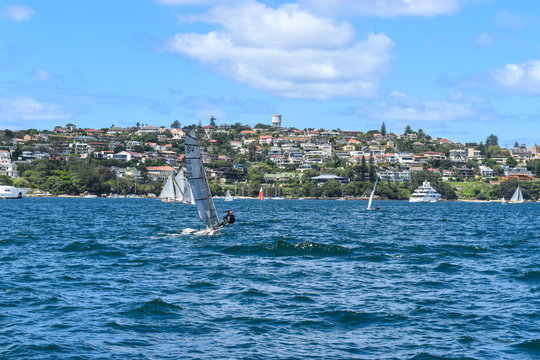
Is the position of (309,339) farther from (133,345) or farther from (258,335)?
(133,345)

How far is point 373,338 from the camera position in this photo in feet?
61.2

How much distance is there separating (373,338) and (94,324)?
28.7 ft

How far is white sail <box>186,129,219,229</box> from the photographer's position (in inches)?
1746

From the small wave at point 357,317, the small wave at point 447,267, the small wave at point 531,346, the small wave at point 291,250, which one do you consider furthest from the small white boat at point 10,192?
the small wave at point 531,346

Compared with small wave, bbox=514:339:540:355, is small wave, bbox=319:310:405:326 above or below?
above

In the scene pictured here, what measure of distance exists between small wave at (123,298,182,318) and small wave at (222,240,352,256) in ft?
52.8

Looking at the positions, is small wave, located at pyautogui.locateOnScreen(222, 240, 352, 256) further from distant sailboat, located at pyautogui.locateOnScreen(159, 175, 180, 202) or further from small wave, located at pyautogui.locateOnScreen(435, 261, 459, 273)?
distant sailboat, located at pyautogui.locateOnScreen(159, 175, 180, 202)

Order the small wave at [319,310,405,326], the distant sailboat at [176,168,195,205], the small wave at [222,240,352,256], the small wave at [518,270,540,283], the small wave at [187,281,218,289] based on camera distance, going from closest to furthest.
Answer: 1. the small wave at [319,310,405,326]
2. the small wave at [187,281,218,289]
3. the small wave at [518,270,540,283]
4. the small wave at [222,240,352,256]
5. the distant sailboat at [176,168,195,205]

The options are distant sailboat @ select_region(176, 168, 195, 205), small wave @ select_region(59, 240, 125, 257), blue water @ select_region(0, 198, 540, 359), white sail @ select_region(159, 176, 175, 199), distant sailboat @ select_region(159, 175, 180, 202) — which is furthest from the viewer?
white sail @ select_region(159, 176, 175, 199)

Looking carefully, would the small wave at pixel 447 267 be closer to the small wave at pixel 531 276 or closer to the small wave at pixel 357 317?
the small wave at pixel 531 276

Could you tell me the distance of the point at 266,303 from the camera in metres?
23.0

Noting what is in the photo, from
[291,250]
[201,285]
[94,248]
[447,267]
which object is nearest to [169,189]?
[94,248]

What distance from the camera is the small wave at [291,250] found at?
3844 centimetres

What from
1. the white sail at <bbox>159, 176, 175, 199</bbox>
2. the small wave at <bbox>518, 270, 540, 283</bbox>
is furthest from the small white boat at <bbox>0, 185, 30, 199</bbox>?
the small wave at <bbox>518, 270, 540, 283</bbox>
